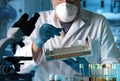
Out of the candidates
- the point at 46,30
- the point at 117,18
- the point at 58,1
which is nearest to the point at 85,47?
the point at 46,30

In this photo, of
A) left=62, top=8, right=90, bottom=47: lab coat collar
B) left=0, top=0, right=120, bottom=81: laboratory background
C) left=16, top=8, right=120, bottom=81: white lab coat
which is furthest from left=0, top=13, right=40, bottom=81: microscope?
left=0, top=0, right=120, bottom=81: laboratory background

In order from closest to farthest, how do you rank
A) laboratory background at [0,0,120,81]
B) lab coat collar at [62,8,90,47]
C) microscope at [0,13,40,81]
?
microscope at [0,13,40,81] → lab coat collar at [62,8,90,47] → laboratory background at [0,0,120,81]

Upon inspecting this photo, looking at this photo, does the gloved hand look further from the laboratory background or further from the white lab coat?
the laboratory background

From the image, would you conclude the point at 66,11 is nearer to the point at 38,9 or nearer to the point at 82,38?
the point at 82,38

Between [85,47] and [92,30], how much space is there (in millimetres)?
418

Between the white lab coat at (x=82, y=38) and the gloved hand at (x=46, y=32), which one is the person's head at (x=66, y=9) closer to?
the white lab coat at (x=82, y=38)

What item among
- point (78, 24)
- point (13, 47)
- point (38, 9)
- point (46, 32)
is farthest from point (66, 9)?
point (38, 9)

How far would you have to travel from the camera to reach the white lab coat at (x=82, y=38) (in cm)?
147

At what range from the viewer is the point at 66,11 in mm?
1437

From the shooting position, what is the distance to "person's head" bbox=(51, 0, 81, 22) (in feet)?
4.74

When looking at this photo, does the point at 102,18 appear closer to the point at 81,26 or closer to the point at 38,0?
the point at 81,26

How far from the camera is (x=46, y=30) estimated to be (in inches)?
47.7

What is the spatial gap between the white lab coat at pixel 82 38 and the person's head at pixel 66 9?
88mm

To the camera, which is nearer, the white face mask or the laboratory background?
the white face mask
